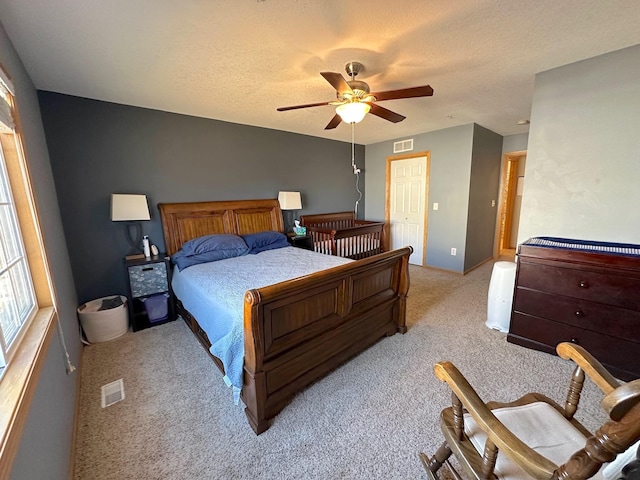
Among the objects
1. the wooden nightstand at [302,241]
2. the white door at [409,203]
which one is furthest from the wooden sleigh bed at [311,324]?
the white door at [409,203]

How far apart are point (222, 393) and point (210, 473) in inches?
22.1

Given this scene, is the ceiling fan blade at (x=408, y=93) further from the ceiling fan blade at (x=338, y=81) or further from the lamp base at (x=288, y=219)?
the lamp base at (x=288, y=219)

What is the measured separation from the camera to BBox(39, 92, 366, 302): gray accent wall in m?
2.63

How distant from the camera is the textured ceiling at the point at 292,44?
4.94 feet

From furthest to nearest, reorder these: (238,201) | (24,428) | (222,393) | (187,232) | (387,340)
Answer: (238,201) < (187,232) < (387,340) < (222,393) < (24,428)

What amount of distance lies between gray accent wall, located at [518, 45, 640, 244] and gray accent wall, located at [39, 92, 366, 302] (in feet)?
8.29

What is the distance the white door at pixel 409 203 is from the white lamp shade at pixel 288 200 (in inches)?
82.2

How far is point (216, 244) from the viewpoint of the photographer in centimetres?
314

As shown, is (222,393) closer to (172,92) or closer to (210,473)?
(210,473)

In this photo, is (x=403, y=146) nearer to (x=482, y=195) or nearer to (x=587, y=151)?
(x=482, y=195)

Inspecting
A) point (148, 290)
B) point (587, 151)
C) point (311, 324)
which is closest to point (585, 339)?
point (587, 151)

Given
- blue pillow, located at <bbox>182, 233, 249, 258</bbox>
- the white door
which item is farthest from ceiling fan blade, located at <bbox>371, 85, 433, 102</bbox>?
the white door

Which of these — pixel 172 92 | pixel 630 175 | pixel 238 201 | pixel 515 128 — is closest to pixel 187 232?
pixel 238 201

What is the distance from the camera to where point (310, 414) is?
5.56ft
